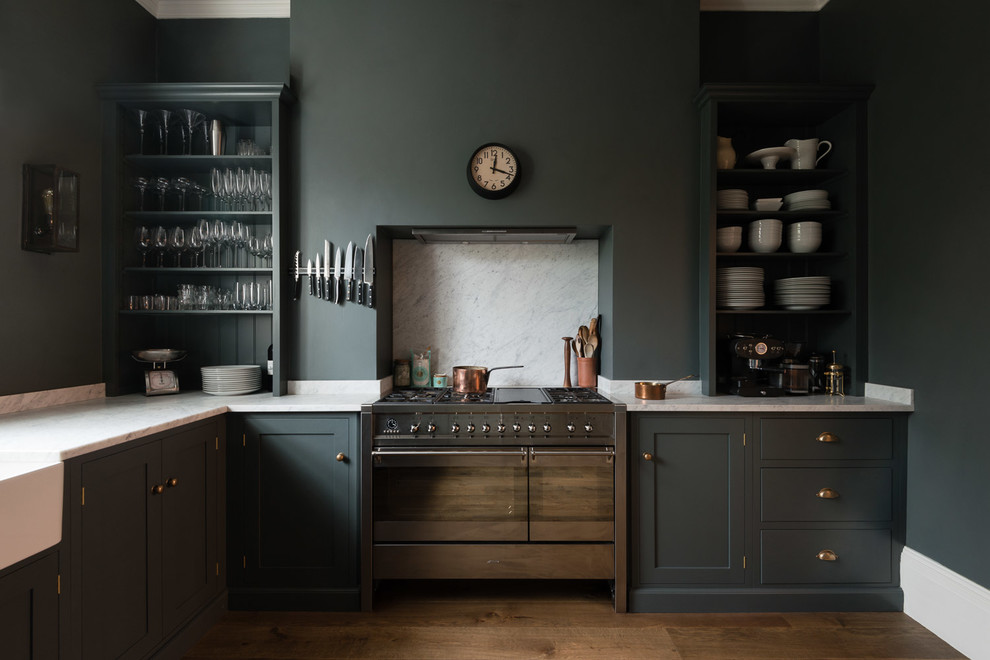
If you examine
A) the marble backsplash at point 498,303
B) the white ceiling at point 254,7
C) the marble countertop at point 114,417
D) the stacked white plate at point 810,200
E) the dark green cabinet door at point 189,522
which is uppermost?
the white ceiling at point 254,7

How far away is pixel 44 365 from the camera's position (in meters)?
2.42

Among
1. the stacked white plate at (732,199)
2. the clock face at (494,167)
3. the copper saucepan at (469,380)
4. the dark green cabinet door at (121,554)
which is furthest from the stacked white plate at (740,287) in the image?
the dark green cabinet door at (121,554)

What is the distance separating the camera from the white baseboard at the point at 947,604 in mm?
2113

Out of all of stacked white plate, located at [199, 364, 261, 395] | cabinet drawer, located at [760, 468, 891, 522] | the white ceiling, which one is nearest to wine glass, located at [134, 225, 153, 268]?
stacked white plate, located at [199, 364, 261, 395]

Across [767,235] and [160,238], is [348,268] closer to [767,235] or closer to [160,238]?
[160,238]

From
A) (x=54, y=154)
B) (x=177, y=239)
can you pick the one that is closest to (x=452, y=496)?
(x=177, y=239)

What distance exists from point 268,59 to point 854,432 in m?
3.78

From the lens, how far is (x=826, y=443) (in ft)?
8.13

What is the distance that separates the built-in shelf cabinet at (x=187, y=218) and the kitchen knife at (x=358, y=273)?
380 millimetres

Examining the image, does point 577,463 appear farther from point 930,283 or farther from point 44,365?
point 44,365

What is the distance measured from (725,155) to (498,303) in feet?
4.97

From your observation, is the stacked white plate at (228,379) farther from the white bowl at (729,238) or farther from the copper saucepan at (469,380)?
→ the white bowl at (729,238)

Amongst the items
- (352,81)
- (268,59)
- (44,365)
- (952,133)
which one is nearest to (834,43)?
(952,133)

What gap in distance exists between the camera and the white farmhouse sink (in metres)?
1.34
